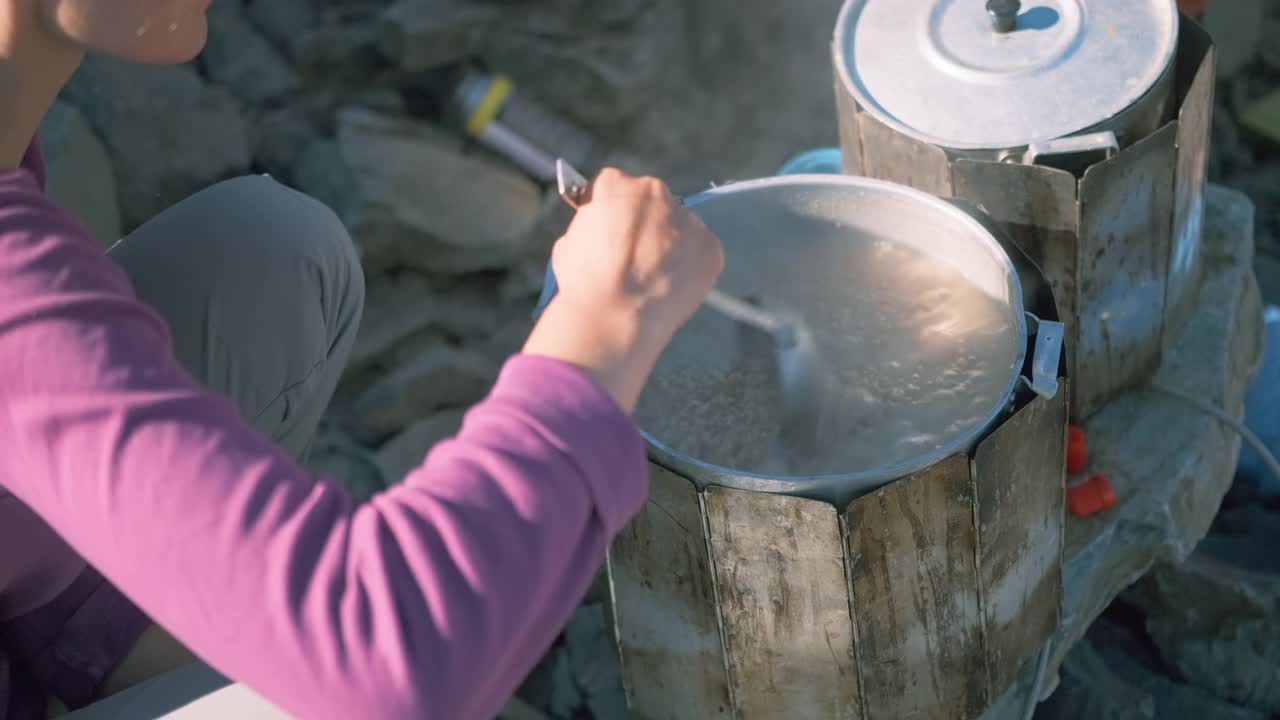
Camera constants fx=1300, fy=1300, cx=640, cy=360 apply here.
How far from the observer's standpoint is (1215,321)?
2.38 metres

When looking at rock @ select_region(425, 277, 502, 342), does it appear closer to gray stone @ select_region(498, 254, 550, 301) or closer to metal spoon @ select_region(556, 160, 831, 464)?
gray stone @ select_region(498, 254, 550, 301)

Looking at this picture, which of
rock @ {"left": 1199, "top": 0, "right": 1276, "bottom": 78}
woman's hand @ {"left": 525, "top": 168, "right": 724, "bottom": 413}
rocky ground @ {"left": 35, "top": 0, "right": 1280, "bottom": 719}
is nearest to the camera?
woman's hand @ {"left": 525, "top": 168, "right": 724, "bottom": 413}

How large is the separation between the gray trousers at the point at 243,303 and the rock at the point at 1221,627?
4.94ft

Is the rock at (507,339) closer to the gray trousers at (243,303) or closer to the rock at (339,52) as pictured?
the rock at (339,52)

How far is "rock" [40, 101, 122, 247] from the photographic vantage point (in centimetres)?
275

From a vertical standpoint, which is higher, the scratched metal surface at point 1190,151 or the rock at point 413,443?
the scratched metal surface at point 1190,151

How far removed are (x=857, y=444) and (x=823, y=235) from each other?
34cm

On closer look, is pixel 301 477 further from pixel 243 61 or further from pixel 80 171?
pixel 243 61

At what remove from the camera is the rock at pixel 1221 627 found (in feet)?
7.17

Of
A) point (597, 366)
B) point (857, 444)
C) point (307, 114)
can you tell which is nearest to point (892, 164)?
point (857, 444)

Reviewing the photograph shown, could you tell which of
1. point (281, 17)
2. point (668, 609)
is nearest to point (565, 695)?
point (668, 609)

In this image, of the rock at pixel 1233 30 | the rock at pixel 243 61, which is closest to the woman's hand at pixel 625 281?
the rock at pixel 243 61

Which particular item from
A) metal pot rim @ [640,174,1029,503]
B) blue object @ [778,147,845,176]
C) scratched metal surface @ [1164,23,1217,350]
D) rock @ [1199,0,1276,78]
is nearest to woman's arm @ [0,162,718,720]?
metal pot rim @ [640,174,1029,503]

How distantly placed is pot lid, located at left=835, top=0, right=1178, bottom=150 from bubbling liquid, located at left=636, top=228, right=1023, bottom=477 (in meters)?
0.23
